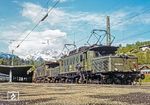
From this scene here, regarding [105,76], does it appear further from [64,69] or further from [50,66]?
[50,66]

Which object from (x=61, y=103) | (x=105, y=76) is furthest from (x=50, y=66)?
(x=61, y=103)

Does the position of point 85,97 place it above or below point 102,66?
below

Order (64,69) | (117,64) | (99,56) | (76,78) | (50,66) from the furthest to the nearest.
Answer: (50,66)
(64,69)
(76,78)
(99,56)
(117,64)

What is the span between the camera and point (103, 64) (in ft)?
96.7

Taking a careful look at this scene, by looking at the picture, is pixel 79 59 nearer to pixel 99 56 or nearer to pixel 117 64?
pixel 99 56

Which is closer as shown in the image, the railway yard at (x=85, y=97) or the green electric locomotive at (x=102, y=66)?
the railway yard at (x=85, y=97)

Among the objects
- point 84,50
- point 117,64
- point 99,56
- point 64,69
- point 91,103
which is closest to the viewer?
point 91,103

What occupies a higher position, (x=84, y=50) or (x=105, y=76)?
(x=84, y=50)

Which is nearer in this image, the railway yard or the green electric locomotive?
the railway yard

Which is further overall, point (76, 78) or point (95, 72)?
point (76, 78)

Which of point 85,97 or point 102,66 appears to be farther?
point 102,66

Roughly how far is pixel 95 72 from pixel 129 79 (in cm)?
345

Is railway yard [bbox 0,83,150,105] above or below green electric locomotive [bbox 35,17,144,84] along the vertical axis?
below

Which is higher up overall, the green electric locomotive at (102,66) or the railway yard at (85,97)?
the green electric locomotive at (102,66)
